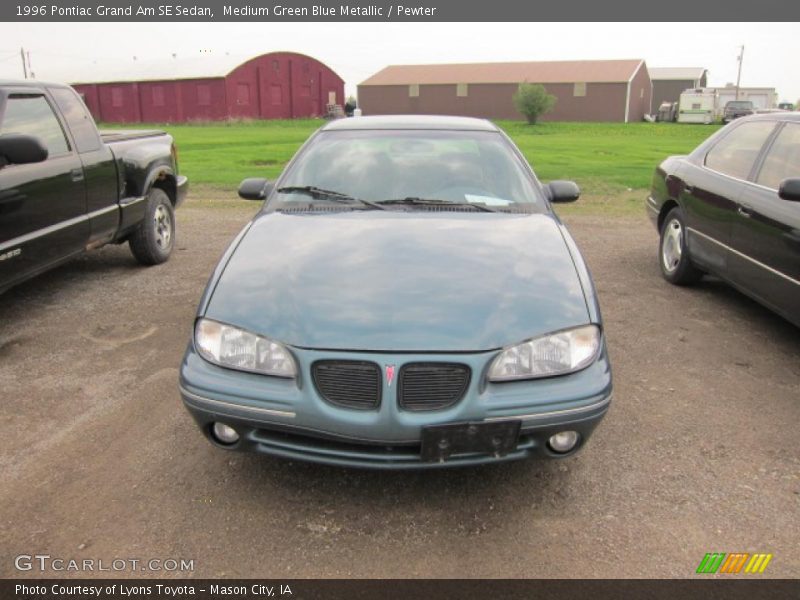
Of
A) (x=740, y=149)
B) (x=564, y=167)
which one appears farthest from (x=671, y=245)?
(x=564, y=167)

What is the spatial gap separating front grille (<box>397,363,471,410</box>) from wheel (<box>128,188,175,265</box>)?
489 centimetres

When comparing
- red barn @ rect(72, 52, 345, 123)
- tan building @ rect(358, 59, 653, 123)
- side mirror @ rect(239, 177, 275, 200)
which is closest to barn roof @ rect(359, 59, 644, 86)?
tan building @ rect(358, 59, 653, 123)

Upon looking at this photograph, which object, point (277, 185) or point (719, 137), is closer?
point (277, 185)

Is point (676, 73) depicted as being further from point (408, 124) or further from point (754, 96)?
point (408, 124)

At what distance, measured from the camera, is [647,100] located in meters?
61.8

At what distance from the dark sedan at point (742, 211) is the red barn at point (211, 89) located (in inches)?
1732

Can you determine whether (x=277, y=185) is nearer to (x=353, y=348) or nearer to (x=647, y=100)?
(x=353, y=348)

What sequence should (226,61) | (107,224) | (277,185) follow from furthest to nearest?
(226,61) < (107,224) < (277,185)

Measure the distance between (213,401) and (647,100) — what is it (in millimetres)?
66487

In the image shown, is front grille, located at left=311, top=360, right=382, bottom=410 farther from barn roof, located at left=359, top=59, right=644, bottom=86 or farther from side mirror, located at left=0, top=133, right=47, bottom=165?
barn roof, located at left=359, top=59, right=644, bottom=86

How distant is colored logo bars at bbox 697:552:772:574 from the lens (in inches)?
95.9

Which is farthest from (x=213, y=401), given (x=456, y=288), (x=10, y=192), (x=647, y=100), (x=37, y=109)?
(x=647, y=100)
